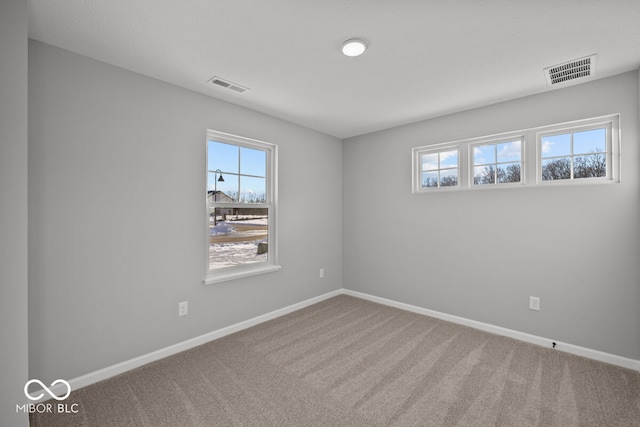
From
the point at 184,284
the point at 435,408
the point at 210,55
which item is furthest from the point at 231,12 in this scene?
the point at 435,408

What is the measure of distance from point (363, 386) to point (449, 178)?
2.64 metres

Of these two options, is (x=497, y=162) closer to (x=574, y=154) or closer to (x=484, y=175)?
(x=484, y=175)

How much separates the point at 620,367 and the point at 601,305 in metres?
0.51

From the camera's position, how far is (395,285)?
4020 millimetres

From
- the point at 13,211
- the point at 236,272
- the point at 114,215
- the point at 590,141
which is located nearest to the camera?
the point at 13,211

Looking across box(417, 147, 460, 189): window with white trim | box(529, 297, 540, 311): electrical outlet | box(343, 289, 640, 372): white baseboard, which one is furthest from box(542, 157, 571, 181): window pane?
box(343, 289, 640, 372): white baseboard

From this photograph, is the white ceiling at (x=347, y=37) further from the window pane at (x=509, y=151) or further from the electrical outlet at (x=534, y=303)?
the electrical outlet at (x=534, y=303)

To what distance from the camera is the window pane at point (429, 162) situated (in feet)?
12.3

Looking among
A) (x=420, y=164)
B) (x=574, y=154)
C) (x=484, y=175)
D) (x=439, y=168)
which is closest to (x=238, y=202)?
(x=420, y=164)

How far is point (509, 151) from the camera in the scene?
315cm

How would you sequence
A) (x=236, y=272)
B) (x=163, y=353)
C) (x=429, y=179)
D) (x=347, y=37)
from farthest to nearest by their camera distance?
1. (x=429, y=179)
2. (x=236, y=272)
3. (x=163, y=353)
4. (x=347, y=37)

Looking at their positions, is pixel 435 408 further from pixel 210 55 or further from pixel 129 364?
A: pixel 210 55

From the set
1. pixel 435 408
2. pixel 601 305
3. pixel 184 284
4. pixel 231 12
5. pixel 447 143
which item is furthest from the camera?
pixel 447 143

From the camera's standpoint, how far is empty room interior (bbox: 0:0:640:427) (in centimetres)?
182
